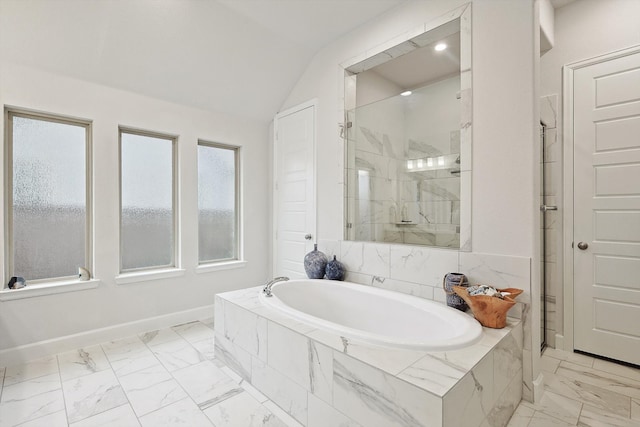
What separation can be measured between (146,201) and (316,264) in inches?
70.3

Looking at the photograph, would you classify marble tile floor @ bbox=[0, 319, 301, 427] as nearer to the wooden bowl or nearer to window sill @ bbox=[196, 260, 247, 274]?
window sill @ bbox=[196, 260, 247, 274]

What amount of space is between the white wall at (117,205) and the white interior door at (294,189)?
0.95ft

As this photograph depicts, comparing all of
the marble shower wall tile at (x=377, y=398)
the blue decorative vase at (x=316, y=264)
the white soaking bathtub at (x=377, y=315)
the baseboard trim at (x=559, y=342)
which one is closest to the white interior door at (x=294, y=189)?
the blue decorative vase at (x=316, y=264)

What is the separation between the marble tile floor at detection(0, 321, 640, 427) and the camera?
5.62 ft

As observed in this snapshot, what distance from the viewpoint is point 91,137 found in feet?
8.87

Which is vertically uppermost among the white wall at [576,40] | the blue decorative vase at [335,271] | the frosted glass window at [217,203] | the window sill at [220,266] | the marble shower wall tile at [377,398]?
the white wall at [576,40]

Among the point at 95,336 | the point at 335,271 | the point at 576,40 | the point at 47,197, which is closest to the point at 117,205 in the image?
the point at 47,197

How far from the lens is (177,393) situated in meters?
1.97

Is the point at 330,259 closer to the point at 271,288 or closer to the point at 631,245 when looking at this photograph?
the point at 271,288

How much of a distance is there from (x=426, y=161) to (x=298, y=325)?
72.5 inches

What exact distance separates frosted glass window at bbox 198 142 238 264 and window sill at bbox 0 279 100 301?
3.42 feet

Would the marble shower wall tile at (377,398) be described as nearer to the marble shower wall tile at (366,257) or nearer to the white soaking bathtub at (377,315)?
the white soaking bathtub at (377,315)

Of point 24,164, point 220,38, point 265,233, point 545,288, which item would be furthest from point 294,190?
point 545,288

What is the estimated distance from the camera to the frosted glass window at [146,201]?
2949 mm
